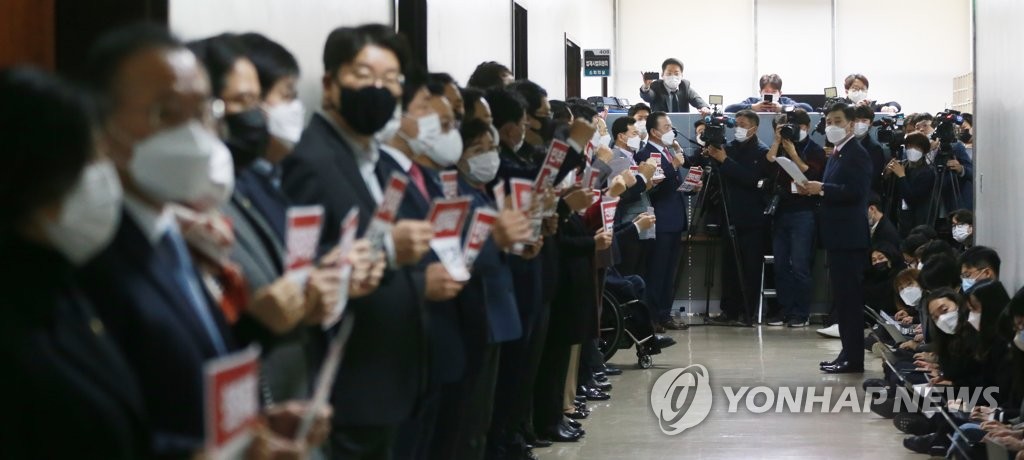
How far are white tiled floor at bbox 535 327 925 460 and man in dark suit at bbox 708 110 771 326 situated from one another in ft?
5.07

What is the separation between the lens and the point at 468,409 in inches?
173

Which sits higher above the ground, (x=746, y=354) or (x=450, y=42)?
(x=450, y=42)

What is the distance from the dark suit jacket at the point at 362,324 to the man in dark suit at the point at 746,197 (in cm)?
824

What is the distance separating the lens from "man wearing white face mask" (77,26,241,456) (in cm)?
192

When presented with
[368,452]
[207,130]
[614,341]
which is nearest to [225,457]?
[207,130]

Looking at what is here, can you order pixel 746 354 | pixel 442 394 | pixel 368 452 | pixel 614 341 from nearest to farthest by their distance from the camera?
pixel 368 452 < pixel 442 394 < pixel 614 341 < pixel 746 354

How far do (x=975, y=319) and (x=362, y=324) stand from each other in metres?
3.44

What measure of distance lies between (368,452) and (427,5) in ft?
10.9

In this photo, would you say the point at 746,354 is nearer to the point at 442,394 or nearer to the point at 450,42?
the point at 450,42

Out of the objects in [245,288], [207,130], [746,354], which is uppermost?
[207,130]

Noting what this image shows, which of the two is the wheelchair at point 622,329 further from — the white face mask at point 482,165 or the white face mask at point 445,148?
the white face mask at point 445,148

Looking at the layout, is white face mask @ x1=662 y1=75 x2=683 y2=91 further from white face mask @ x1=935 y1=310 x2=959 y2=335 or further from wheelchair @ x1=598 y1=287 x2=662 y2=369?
white face mask @ x1=935 y1=310 x2=959 y2=335

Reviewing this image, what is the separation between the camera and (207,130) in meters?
2.13

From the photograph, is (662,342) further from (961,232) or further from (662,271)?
(961,232)
